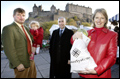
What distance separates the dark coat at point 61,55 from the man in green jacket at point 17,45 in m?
0.94

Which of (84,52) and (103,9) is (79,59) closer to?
(84,52)

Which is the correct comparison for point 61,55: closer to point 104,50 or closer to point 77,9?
point 104,50

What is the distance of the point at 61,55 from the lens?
2477 mm

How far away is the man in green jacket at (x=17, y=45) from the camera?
145cm

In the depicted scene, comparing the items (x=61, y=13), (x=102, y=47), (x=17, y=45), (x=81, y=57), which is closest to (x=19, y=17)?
(x=17, y=45)

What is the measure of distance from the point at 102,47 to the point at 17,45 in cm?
150

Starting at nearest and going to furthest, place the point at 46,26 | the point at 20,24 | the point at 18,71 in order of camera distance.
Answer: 1. the point at 18,71
2. the point at 20,24
3. the point at 46,26

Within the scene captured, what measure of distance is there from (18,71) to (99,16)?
1.80 meters

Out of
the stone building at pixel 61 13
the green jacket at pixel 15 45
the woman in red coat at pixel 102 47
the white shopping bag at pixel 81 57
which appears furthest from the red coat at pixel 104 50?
the stone building at pixel 61 13

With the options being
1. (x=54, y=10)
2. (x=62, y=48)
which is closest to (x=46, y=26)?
(x=54, y=10)

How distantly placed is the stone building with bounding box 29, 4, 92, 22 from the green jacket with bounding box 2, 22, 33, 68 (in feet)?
169

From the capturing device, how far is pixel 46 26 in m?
39.4

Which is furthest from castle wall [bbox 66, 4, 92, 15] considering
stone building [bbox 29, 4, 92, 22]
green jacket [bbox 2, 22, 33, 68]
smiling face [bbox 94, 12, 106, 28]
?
smiling face [bbox 94, 12, 106, 28]

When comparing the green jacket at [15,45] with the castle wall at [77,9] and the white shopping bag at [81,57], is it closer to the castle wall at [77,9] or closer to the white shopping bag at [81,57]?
the white shopping bag at [81,57]
